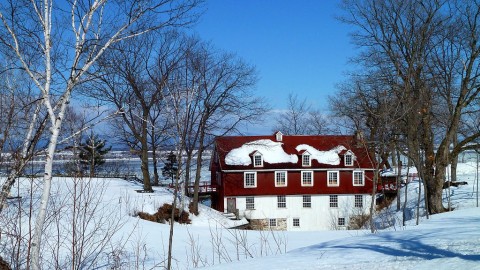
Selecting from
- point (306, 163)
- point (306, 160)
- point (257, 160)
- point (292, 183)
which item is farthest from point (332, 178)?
point (257, 160)

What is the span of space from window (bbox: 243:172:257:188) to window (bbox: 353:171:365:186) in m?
7.31

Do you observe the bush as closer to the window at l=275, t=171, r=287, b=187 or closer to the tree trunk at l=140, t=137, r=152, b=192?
the tree trunk at l=140, t=137, r=152, b=192

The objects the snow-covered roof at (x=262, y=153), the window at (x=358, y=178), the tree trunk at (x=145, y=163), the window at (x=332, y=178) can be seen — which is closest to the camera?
the tree trunk at (x=145, y=163)

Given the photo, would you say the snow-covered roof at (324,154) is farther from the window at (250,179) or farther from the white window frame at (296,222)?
the white window frame at (296,222)

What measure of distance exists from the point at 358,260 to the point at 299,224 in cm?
2761

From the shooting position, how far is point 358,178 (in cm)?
3434

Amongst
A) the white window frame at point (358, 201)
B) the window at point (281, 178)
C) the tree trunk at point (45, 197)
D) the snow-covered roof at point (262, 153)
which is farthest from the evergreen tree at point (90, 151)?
the white window frame at point (358, 201)

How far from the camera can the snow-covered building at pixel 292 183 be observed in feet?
109

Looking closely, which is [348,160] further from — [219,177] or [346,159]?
[219,177]

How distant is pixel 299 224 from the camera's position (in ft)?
110

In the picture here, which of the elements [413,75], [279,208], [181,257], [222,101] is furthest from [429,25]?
[279,208]

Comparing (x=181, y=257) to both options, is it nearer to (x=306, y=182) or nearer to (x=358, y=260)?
(x=358, y=260)

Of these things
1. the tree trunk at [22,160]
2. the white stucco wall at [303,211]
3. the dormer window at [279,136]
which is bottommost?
the white stucco wall at [303,211]

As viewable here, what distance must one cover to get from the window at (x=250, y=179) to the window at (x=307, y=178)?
349 centimetres
